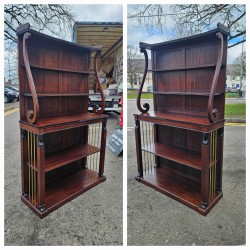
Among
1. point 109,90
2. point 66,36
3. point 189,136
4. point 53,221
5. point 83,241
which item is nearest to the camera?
point 83,241

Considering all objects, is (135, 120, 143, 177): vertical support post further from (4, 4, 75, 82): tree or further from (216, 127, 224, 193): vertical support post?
(4, 4, 75, 82): tree

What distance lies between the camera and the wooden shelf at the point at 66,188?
5.65 feet

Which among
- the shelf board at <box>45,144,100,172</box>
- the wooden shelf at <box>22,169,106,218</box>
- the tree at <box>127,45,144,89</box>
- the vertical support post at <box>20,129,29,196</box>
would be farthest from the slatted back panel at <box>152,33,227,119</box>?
the vertical support post at <box>20,129,29,196</box>

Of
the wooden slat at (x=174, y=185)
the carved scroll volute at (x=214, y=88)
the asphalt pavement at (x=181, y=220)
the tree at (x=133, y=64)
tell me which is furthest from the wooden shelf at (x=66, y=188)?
the carved scroll volute at (x=214, y=88)

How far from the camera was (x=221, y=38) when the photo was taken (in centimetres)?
144

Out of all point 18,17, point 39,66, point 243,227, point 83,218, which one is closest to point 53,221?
point 83,218

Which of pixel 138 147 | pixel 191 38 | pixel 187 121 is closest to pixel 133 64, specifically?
pixel 191 38

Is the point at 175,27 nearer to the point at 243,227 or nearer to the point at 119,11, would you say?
the point at 119,11

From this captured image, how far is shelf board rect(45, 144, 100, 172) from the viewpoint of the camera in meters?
1.72

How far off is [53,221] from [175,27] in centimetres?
193

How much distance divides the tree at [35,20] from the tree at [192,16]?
582 mm

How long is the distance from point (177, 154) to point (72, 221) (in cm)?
109

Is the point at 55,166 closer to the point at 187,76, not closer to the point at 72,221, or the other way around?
the point at 72,221

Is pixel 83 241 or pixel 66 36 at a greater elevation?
pixel 66 36
